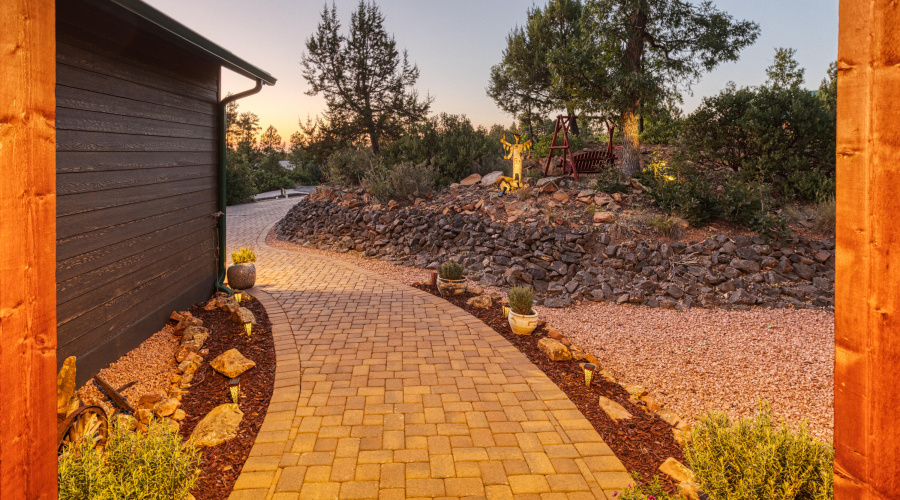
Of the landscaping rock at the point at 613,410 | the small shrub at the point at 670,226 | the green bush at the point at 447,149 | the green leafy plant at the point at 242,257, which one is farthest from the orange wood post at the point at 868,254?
the green bush at the point at 447,149

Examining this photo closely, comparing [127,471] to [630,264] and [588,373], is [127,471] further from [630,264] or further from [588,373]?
[630,264]

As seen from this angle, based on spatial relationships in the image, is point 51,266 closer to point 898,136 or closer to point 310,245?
point 898,136

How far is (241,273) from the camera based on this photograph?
673 cm

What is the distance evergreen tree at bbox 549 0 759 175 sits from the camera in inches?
436

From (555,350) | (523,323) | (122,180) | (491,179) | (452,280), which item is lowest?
(555,350)

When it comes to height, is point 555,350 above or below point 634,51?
below

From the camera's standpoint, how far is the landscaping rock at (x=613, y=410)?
3.34m

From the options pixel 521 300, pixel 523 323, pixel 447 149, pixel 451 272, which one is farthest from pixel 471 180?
pixel 523 323

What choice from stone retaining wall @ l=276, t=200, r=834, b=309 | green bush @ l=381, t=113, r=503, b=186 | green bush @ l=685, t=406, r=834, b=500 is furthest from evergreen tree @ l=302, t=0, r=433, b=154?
green bush @ l=685, t=406, r=834, b=500

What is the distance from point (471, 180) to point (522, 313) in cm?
826

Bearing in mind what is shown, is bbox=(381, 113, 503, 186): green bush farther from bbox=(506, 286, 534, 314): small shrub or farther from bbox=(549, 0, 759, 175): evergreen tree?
bbox=(506, 286, 534, 314): small shrub

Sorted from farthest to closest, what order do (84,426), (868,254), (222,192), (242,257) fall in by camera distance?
(242,257) → (222,192) → (84,426) → (868,254)

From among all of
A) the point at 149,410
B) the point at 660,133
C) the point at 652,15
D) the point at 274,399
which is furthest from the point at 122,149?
the point at 660,133

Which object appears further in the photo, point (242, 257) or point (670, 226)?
point (670, 226)
